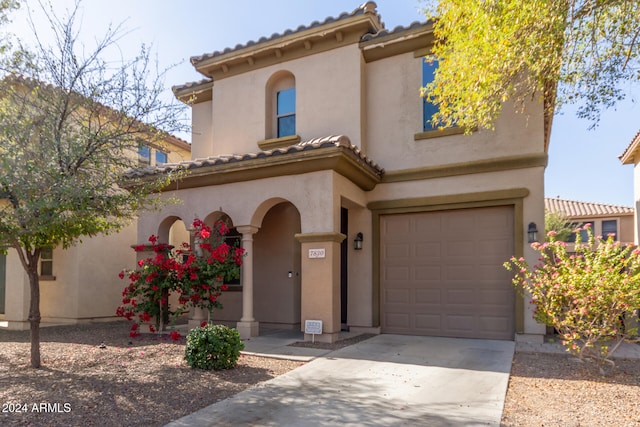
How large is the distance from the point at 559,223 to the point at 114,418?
2372cm

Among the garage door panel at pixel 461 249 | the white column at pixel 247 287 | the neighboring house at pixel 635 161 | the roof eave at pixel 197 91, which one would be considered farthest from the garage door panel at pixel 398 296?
the neighboring house at pixel 635 161

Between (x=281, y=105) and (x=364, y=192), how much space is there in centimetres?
A: 340

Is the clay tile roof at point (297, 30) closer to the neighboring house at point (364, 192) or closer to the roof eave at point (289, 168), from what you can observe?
the neighboring house at point (364, 192)

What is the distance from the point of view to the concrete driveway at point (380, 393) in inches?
178

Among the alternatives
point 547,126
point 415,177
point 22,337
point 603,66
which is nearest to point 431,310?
point 415,177

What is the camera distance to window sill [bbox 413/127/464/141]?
9492 millimetres

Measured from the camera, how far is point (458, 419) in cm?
450

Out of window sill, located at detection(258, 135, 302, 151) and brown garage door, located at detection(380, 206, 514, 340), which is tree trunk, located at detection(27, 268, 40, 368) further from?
brown garage door, located at detection(380, 206, 514, 340)

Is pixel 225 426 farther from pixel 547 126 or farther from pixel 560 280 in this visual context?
pixel 547 126

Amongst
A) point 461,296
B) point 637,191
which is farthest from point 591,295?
point 637,191

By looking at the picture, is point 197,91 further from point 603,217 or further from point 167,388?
point 603,217

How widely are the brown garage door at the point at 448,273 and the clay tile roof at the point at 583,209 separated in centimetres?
1839

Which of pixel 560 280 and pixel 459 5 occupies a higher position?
pixel 459 5

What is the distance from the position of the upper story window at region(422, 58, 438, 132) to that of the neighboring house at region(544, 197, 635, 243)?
53.8 feet
